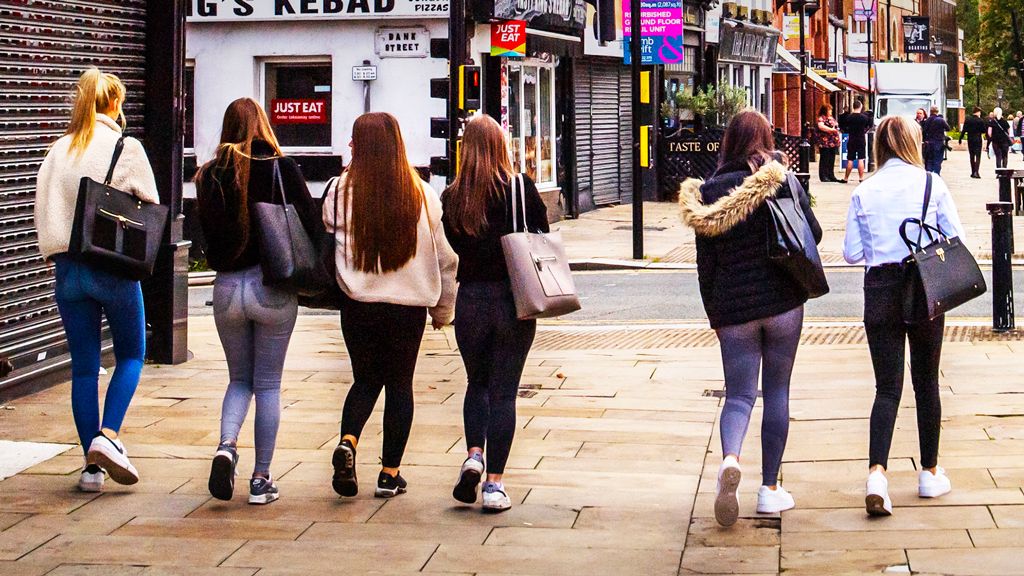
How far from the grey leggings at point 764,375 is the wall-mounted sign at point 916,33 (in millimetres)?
77759

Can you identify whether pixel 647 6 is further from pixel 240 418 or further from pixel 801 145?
pixel 240 418

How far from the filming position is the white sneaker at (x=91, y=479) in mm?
6867

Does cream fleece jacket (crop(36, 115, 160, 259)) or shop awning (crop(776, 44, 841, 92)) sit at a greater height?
shop awning (crop(776, 44, 841, 92))

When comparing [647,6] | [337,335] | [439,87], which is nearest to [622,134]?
[647,6]

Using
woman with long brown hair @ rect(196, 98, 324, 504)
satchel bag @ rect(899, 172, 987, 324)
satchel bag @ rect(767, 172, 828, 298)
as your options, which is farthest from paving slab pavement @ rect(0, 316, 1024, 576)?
satchel bag @ rect(767, 172, 828, 298)

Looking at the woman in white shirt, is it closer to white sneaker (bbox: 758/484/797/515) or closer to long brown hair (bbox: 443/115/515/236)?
white sneaker (bbox: 758/484/797/515)

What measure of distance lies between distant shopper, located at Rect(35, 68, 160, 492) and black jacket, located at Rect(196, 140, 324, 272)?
506mm

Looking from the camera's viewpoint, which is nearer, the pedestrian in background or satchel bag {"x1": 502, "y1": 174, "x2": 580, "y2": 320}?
satchel bag {"x1": 502, "y1": 174, "x2": 580, "y2": 320}

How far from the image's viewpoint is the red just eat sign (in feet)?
74.3

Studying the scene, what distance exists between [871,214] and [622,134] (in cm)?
2436

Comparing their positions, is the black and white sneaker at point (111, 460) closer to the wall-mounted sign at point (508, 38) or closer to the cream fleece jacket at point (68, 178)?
the cream fleece jacket at point (68, 178)

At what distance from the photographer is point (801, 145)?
1242 inches

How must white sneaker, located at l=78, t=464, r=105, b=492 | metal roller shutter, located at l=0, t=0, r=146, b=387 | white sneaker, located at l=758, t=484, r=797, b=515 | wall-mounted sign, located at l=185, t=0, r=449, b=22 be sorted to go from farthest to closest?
wall-mounted sign, located at l=185, t=0, r=449, b=22 < metal roller shutter, located at l=0, t=0, r=146, b=387 < white sneaker, located at l=78, t=464, r=105, b=492 < white sneaker, located at l=758, t=484, r=797, b=515

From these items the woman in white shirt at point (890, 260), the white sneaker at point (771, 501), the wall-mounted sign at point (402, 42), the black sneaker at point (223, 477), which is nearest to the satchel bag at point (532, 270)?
the white sneaker at point (771, 501)
